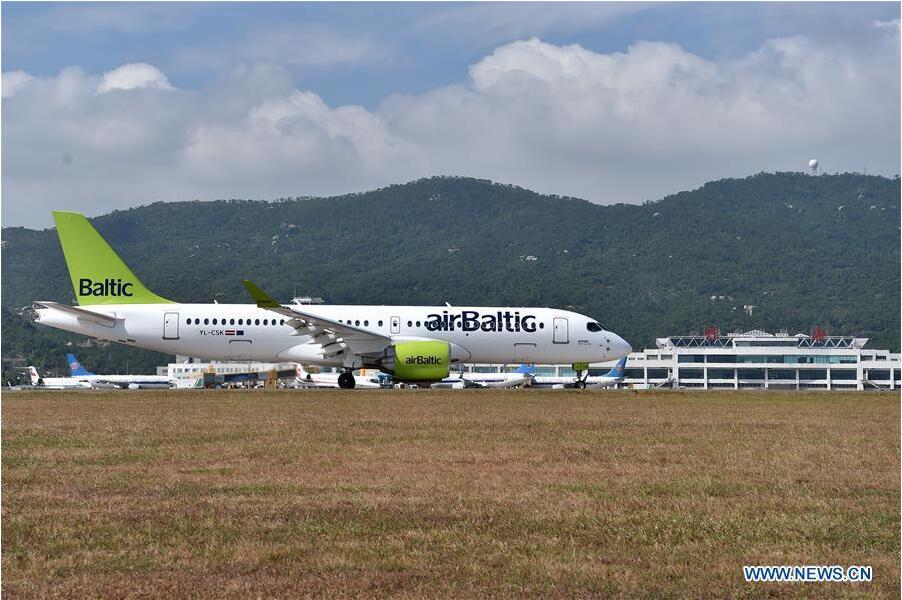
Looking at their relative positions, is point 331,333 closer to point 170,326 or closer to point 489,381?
point 170,326

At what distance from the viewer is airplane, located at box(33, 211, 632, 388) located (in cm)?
3959

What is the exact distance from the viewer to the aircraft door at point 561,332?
141ft

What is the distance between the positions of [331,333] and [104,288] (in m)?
8.75

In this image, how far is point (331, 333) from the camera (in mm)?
39906

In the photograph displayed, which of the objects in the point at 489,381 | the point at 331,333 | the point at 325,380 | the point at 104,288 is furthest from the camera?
the point at 489,381

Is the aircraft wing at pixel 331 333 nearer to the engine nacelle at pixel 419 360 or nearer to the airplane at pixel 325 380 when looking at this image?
the engine nacelle at pixel 419 360

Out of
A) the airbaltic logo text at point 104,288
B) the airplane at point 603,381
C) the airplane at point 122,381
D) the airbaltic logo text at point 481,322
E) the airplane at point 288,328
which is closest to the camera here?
the airplane at point 288,328

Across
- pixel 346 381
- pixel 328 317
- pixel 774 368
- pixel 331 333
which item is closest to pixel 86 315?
pixel 328 317

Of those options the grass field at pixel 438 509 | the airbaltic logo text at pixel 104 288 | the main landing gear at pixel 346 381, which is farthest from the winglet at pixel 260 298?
the grass field at pixel 438 509

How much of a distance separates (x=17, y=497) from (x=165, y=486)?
1.57m

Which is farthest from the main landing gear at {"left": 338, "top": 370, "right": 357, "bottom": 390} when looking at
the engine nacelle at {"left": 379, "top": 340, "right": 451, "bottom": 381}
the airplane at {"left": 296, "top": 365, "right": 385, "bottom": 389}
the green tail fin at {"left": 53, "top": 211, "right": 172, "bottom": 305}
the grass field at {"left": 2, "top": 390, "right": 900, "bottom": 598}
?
the airplane at {"left": 296, "top": 365, "right": 385, "bottom": 389}

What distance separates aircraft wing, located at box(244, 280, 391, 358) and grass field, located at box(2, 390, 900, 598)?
59.4ft

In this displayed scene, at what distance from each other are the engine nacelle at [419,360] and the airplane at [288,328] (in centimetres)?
4

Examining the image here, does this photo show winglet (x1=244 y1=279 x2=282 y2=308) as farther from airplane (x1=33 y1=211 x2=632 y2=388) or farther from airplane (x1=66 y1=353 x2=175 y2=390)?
airplane (x1=66 y1=353 x2=175 y2=390)
